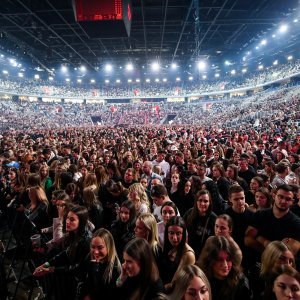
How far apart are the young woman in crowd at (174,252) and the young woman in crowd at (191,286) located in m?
0.49

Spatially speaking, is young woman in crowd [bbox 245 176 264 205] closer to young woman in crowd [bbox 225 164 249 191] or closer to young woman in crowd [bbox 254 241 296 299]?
young woman in crowd [bbox 225 164 249 191]

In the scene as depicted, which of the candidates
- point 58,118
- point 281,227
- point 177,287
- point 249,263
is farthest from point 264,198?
point 58,118

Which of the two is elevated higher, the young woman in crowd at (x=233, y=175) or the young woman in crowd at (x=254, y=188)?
the young woman in crowd at (x=233, y=175)

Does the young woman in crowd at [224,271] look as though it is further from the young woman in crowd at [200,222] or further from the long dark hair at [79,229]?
the long dark hair at [79,229]

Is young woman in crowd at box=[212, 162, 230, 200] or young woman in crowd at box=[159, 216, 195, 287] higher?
young woman in crowd at box=[212, 162, 230, 200]

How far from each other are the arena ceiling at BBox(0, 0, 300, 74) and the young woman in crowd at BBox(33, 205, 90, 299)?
12.1 m

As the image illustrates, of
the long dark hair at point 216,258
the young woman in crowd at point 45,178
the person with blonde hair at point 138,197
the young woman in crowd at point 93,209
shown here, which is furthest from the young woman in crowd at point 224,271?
the young woman in crowd at point 45,178

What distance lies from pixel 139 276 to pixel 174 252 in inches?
25.7

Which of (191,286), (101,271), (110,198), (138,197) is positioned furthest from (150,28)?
(191,286)

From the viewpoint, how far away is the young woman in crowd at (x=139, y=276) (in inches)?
94.3

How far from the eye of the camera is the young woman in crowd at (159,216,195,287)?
→ 2877mm

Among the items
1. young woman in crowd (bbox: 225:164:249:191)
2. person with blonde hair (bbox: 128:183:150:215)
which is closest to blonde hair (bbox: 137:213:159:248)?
person with blonde hair (bbox: 128:183:150:215)

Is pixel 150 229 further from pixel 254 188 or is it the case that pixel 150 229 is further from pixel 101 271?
pixel 254 188

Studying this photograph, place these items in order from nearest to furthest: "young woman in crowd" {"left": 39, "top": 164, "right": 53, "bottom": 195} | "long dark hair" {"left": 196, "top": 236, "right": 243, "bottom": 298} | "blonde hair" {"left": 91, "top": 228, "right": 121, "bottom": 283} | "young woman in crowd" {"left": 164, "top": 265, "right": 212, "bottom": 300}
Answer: "young woman in crowd" {"left": 164, "top": 265, "right": 212, "bottom": 300}, "long dark hair" {"left": 196, "top": 236, "right": 243, "bottom": 298}, "blonde hair" {"left": 91, "top": 228, "right": 121, "bottom": 283}, "young woman in crowd" {"left": 39, "top": 164, "right": 53, "bottom": 195}
